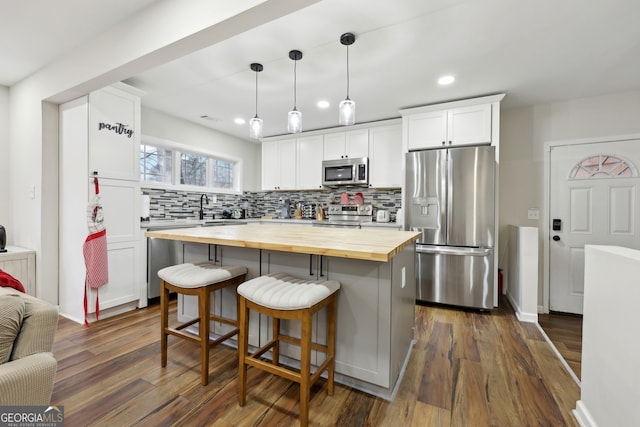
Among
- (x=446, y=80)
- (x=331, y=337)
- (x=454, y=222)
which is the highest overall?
(x=446, y=80)

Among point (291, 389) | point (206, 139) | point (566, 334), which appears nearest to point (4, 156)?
point (206, 139)

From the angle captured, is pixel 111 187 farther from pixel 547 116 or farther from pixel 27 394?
pixel 547 116

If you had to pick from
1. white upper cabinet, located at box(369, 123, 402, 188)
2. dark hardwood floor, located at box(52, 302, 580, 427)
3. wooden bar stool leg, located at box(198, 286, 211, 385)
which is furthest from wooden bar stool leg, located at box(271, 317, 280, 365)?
white upper cabinet, located at box(369, 123, 402, 188)

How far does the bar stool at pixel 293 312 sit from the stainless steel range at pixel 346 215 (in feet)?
8.25

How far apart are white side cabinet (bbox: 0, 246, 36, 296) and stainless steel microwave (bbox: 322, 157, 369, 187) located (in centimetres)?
353

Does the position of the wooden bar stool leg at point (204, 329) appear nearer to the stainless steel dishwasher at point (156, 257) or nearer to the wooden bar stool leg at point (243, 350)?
the wooden bar stool leg at point (243, 350)

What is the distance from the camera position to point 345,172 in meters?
4.21

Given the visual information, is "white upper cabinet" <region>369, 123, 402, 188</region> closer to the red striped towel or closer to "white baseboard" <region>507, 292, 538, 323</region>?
"white baseboard" <region>507, 292, 538, 323</region>

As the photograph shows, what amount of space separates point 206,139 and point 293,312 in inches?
154

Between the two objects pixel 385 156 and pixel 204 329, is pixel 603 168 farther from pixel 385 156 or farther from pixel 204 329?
pixel 204 329

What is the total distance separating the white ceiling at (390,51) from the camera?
1.81m

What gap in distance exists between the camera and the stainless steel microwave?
13.4 feet

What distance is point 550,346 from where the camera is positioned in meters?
2.25

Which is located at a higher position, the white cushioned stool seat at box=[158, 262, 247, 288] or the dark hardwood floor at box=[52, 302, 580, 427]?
the white cushioned stool seat at box=[158, 262, 247, 288]
